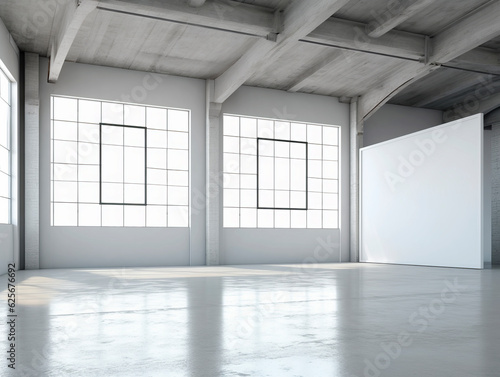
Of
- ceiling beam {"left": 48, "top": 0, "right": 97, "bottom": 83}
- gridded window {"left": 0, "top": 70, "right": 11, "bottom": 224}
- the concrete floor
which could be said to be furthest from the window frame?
the concrete floor

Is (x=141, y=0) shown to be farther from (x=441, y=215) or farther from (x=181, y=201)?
(x=441, y=215)

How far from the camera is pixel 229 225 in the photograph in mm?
23406

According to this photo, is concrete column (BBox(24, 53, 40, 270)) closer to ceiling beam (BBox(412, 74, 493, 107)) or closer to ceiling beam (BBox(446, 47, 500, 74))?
ceiling beam (BBox(446, 47, 500, 74))

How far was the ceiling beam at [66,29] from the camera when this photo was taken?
14703 mm

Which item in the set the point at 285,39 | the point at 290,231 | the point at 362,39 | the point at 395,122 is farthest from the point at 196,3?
the point at 395,122

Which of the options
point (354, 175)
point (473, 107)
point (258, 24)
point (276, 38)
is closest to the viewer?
point (258, 24)

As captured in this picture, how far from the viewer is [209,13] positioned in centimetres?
1600

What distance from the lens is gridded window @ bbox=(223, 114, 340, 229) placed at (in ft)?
77.6

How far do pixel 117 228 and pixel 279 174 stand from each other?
8.11 m

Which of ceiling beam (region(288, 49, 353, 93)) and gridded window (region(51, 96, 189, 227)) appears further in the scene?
gridded window (region(51, 96, 189, 227))

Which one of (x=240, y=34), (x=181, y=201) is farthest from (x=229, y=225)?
(x=240, y=34)

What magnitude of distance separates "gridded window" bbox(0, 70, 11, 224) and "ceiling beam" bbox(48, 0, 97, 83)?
1.72m

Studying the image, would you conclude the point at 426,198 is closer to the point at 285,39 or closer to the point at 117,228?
the point at 285,39

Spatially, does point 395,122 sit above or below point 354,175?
above
